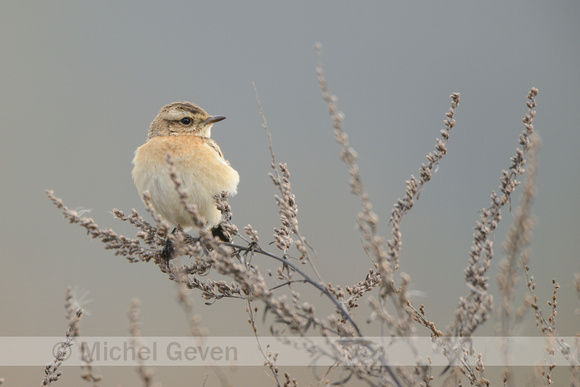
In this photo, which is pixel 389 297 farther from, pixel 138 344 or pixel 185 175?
pixel 185 175

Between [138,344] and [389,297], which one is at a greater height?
[389,297]

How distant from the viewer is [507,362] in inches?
76.9

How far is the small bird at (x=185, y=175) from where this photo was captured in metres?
5.04

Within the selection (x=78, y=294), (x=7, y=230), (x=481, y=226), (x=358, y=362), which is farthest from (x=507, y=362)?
(x=7, y=230)

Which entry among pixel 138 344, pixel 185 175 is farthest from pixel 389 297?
pixel 185 175

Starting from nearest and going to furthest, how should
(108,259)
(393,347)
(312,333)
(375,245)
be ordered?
(375,245) < (393,347) < (312,333) < (108,259)

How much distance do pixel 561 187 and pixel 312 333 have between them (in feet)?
33.1

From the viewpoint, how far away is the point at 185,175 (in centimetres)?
504

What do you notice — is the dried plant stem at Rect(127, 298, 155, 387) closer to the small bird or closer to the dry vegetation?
the dry vegetation

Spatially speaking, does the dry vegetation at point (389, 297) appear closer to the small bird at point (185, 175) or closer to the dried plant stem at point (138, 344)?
the dried plant stem at point (138, 344)

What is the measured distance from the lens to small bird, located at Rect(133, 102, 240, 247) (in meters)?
5.04

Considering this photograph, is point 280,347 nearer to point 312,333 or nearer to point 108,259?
point 312,333

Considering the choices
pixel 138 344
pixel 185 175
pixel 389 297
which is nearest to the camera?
pixel 138 344

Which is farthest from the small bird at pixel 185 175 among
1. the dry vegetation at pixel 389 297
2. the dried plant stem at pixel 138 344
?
the dried plant stem at pixel 138 344
